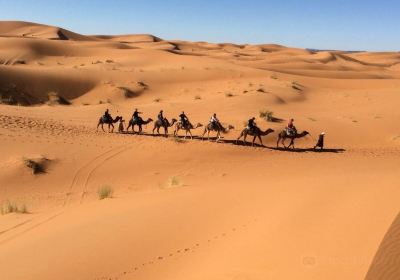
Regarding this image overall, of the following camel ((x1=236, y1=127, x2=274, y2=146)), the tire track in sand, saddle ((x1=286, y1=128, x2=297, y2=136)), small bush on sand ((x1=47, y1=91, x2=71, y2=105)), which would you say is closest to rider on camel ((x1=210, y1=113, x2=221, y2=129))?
camel ((x1=236, y1=127, x2=274, y2=146))

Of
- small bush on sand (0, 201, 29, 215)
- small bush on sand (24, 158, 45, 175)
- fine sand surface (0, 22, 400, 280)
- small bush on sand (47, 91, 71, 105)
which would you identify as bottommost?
small bush on sand (0, 201, 29, 215)

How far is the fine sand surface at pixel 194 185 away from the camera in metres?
7.64

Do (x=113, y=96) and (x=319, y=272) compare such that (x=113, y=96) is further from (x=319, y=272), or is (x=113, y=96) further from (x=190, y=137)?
(x=319, y=272)

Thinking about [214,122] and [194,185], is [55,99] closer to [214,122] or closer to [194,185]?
[214,122]

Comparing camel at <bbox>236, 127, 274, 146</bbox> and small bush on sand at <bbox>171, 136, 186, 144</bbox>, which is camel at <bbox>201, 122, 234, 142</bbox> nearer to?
camel at <bbox>236, 127, 274, 146</bbox>

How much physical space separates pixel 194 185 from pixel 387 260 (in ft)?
29.6

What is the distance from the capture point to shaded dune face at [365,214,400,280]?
608cm

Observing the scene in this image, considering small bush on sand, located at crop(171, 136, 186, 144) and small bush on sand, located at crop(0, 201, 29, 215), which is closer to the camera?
small bush on sand, located at crop(0, 201, 29, 215)

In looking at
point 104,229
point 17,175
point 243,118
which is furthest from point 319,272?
point 243,118

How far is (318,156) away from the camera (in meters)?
21.4

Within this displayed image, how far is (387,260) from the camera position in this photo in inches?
256

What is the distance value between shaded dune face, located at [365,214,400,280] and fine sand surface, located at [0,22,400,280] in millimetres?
28

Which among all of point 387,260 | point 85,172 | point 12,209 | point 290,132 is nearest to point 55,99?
point 85,172

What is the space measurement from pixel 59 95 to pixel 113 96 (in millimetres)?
4125
